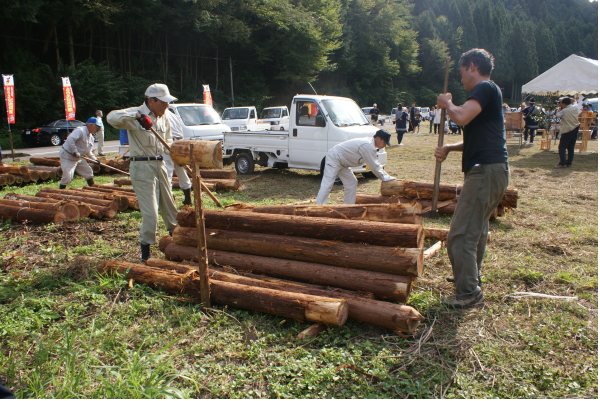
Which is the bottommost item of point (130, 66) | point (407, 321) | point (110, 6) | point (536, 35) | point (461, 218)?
Answer: point (407, 321)

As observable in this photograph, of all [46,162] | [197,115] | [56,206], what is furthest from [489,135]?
[46,162]

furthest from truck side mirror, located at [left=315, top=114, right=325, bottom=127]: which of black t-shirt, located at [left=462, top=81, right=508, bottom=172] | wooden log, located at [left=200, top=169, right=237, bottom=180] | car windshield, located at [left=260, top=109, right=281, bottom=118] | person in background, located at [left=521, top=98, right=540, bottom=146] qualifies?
car windshield, located at [left=260, top=109, right=281, bottom=118]

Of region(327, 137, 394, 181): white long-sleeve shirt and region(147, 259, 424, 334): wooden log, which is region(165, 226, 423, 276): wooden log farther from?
region(327, 137, 394, 181): white long-sleeve shirt

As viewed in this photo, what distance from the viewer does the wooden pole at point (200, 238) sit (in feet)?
11.6

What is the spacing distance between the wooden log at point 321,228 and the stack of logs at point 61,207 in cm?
281

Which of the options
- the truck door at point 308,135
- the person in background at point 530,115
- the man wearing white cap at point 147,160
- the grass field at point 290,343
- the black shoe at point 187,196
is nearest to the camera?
the grass field at point 290,343

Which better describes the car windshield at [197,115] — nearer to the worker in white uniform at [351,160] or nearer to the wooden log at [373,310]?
the worker in white uniform at [351,160]

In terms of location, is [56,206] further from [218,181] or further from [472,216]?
[472,216]

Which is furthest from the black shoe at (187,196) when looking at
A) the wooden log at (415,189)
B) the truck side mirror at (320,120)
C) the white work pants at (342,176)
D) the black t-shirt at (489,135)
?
the black t-shirt at (489,135)

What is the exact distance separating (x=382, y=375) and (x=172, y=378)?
4.70 feet

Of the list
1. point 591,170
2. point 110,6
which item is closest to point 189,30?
point 110,6

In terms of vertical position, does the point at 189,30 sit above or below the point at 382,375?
above

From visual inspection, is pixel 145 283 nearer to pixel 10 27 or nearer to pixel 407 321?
pixel 407 321

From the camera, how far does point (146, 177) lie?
4.79 m
